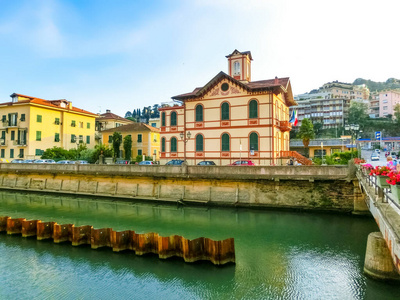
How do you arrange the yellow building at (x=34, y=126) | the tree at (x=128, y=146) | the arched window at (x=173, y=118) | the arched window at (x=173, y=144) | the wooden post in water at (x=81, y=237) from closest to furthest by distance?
1. the wooden post in water at (x=81, y=237)
2. the arched window at (x=173, y=144)
3. the arched window at (x=173, y=118)
4. the yellow building at (x=34, y=126)
5. the tree at (x=128, y=146)

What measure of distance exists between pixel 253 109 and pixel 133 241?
2262 centimetres

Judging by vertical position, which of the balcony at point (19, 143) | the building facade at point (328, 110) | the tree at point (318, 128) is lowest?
the balcony at point (19, 143)

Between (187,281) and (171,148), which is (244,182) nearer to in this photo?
(187,281)

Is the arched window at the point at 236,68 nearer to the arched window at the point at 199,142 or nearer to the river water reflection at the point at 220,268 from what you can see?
the arched window at the point at 199,142

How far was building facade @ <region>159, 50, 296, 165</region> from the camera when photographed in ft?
103

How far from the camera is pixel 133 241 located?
1309 cm

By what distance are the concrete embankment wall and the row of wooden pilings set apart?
1059 centimetres

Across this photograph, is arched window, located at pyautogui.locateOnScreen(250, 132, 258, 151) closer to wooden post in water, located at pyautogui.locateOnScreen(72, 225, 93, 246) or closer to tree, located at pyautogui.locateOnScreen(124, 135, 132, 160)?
wooden post in water, located at pyautogui.locateOnScreen(72, 225, 93, 246)

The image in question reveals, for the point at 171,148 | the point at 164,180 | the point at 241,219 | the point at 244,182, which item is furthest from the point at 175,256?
the point at 171,148

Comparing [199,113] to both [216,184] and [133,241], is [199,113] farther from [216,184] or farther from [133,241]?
[133,241]

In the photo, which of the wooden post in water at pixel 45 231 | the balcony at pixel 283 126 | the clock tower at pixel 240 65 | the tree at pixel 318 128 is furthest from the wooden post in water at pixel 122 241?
the tree at pixel 318 128

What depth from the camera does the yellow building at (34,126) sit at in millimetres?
46156

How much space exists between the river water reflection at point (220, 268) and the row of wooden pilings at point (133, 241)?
31cm

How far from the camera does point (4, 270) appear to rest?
11.8 meters
